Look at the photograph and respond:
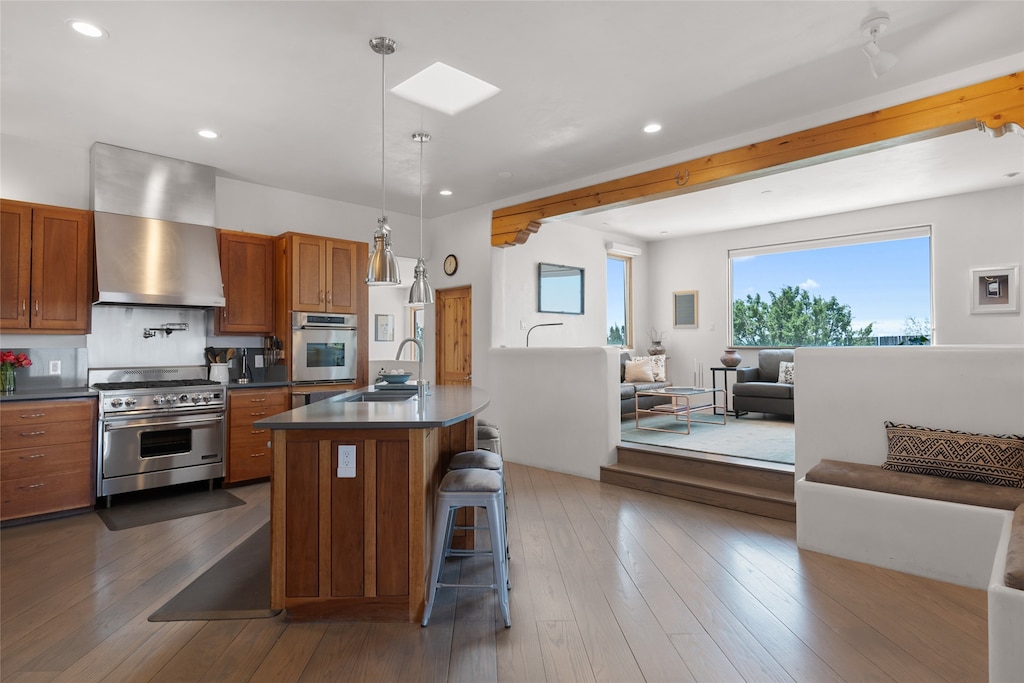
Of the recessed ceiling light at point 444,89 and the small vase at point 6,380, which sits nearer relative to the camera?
the recessed ceiling light at point 444,89

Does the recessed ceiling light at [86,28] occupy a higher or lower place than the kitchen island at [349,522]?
higher

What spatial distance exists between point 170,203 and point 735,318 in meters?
7.30

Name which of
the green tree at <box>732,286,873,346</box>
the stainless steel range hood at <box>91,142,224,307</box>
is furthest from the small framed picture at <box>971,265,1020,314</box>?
the stainless steel range hood at <box>91,142,224,307</box>

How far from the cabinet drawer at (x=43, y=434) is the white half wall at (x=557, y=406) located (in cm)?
357

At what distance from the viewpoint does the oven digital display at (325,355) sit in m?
5.21

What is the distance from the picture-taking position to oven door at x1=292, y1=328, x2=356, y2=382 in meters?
5.13

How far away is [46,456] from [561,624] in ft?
12.7

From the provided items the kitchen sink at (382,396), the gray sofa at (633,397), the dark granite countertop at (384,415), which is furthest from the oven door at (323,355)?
the gray sofa at (633,397)

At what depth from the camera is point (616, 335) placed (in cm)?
838

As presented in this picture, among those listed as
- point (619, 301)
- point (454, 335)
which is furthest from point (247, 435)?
point (619, 301)

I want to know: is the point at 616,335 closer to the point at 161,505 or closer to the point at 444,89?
the point at 444,89

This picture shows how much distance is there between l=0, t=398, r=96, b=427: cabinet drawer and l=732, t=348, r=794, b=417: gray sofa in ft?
22.8

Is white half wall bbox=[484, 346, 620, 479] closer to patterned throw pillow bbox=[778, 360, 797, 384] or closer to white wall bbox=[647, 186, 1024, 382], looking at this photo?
patterned throw pillow bbox=[778, 360, 797, 384]

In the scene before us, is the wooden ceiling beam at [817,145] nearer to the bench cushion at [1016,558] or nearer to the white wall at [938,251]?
the bench cushion at [1016,558]
